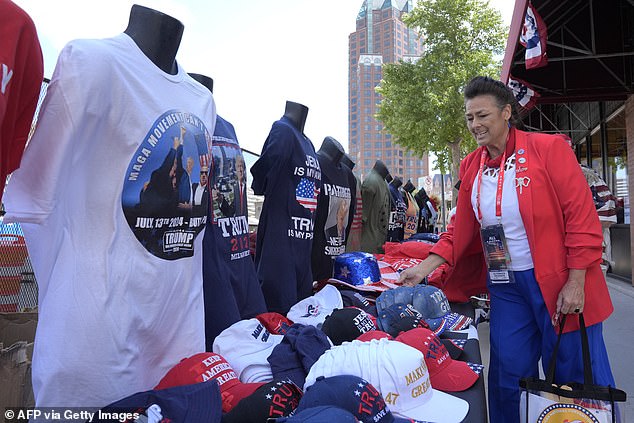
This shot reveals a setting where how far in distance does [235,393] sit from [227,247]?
784 millimetres

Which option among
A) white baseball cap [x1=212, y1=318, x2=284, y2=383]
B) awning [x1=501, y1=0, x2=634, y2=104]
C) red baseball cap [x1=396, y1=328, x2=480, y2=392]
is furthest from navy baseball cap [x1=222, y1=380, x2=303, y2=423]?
awning [x1=501, y1=0, x2=634, y2=104]

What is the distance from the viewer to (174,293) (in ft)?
4.63

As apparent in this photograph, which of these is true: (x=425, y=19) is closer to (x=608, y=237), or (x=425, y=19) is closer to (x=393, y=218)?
(x=608, y=237)

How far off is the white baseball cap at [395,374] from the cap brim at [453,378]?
152mm

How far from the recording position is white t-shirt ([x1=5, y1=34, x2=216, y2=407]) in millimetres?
1164

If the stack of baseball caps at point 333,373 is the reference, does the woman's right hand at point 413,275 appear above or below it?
above

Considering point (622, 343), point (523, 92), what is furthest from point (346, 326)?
point (523, 92)

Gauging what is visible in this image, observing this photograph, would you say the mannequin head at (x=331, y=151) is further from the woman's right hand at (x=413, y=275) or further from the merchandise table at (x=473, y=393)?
the merchandise table at (x=473, y=393)

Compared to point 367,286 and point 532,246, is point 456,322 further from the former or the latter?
point 367,286

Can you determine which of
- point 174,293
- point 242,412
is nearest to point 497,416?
point 242,412

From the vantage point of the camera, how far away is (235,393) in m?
1.30

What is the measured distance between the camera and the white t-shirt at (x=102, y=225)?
45.8 inches

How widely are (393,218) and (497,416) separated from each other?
11.7ft

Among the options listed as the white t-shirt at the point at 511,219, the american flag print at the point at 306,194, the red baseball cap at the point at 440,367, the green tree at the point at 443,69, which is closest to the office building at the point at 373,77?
the green tree at the point at 443,69
